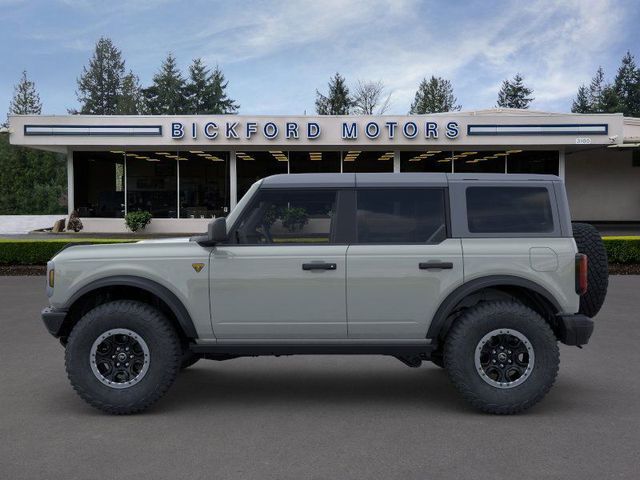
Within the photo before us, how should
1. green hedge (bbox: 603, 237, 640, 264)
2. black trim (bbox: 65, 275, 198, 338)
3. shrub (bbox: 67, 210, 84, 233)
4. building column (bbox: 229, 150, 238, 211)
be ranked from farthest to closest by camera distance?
building column (bbox: 229, 150, 238, 211) → shrub (bbox: 67, 210, 84, 233) → green hedge (bbox: 603, 237, 640, 264) → black trim (bbox: 65, 275, 198, 338)

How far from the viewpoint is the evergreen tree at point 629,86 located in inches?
3258

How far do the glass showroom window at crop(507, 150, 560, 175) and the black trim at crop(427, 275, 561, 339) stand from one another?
26.4 meters

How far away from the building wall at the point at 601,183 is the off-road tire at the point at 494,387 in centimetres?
3525

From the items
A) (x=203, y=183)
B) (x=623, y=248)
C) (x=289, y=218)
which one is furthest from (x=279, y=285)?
(x=203, y=183)

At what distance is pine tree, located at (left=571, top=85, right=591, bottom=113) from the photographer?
287 feet

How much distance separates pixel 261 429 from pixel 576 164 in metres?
36.9

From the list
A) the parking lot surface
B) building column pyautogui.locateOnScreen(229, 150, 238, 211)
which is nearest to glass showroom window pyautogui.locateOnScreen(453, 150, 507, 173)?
building column pyautogui.locateOnScreen(229, 150, 238, 211)

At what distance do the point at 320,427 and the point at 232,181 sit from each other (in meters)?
26.3

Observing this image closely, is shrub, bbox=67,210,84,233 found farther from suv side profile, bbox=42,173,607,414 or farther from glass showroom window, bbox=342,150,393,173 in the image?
suv side profile, bbox=42,173,607,414

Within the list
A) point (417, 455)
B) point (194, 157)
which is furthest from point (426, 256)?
point (194, 157)

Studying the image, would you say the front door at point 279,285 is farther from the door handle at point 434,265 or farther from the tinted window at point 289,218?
the door handle at point 434,265

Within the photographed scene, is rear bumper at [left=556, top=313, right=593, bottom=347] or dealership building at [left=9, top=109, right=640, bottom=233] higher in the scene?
dealership building at [left=9, top=109, right=640, bottom=233]

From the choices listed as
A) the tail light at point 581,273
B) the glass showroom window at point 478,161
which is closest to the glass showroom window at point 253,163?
the glass showroom window at point 478,161

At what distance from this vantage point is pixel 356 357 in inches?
308
